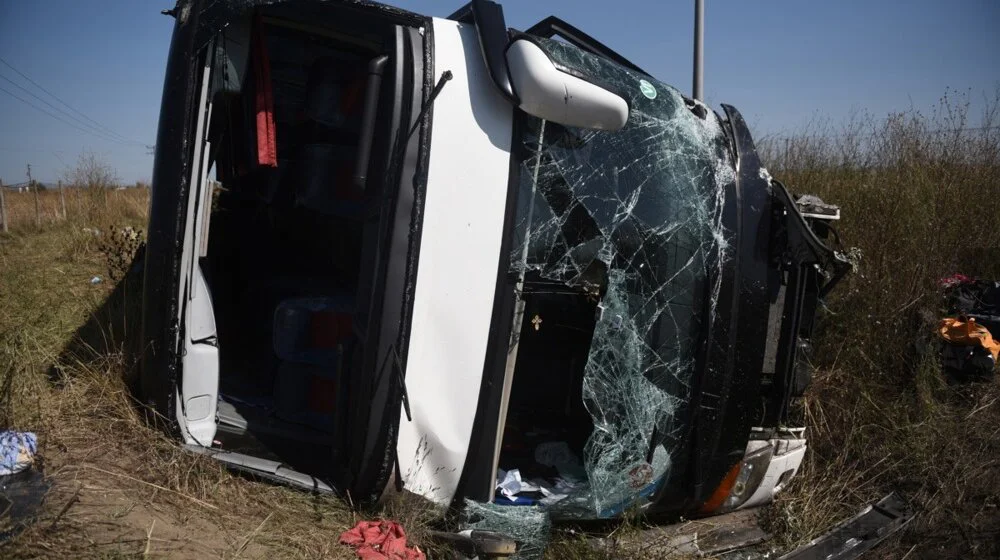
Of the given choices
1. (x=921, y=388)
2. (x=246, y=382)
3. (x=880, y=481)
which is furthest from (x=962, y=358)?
(x=246, y=382)

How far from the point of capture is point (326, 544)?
2395 mm

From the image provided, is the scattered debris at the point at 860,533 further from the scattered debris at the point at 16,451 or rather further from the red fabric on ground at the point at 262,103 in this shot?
the scattered debris at the point at 16,451

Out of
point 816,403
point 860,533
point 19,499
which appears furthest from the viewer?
point 816,403

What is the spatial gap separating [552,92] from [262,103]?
1.38 m

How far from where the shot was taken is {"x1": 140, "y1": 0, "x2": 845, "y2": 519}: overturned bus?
7.45ft

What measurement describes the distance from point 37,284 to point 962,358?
6.73 m

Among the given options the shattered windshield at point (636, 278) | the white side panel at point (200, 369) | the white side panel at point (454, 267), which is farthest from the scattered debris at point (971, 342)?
the white side panel at point (200, 369)

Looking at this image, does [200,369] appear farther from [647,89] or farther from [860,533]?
[860,533]

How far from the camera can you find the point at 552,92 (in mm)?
2271

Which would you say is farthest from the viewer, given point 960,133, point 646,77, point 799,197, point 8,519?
point 960,133

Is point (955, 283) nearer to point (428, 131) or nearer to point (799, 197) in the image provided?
point (799, 197)

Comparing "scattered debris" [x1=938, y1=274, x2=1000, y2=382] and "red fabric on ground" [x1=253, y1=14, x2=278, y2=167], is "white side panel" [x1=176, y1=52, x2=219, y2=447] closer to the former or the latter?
"red fabric on ground" [x1=253, y1=14, x2=278, y2=167]

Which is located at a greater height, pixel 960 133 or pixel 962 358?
pixel 960 133

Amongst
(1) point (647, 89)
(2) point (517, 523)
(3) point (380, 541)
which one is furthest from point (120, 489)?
(1) point (647, 89)
